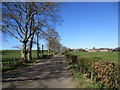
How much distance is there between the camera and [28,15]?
59.5 feet

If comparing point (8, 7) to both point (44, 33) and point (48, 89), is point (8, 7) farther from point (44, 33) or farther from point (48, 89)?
point (48, 89)

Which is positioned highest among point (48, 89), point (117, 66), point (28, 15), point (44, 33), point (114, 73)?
point (28, 15)

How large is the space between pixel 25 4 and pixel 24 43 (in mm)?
5822

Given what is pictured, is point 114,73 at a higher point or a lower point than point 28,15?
lower

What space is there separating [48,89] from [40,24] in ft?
46.4

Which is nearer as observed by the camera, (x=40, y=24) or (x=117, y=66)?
(x=117, y=66)

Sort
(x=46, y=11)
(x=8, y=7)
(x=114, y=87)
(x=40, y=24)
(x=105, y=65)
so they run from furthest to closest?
(x=40, y=24) → (x=46, y=11) → (x=8, y=7) → (x=105, y=65) → (x=114, y=87)

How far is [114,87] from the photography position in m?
4.52

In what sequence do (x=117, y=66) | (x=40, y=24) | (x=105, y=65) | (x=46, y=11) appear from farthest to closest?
(x=40, y=24)
(x=46, y=11)
(x=105, y=65)
(x=117, y=66)

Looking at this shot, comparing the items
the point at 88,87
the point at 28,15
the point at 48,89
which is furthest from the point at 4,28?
the point at 88,87

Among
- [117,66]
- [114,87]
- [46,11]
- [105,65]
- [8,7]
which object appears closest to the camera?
[117,66]

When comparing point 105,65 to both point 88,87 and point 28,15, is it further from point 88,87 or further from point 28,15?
point 28,15

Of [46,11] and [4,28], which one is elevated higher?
[46,11]

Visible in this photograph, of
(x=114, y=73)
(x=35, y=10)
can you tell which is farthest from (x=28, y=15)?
(x=114, y=73)
